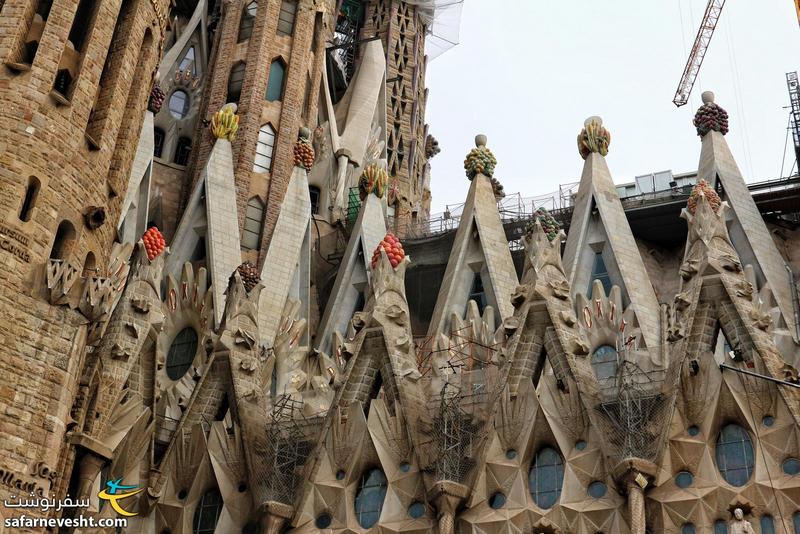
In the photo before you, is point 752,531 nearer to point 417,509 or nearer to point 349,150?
point 417,509

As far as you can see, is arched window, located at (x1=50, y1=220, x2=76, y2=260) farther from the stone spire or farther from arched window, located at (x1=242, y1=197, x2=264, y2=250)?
the stone spire

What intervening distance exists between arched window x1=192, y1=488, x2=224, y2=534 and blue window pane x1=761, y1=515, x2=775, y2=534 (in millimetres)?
9551

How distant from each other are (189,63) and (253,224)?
29.5 feet

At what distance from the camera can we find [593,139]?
101ft

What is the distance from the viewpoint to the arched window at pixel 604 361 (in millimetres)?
25594

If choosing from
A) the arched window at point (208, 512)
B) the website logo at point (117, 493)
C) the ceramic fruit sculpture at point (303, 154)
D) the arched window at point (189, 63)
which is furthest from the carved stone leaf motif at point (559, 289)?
the arched window at point (189, 63)

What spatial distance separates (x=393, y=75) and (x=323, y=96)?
26.8 ft

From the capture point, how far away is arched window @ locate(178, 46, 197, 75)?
121 feet

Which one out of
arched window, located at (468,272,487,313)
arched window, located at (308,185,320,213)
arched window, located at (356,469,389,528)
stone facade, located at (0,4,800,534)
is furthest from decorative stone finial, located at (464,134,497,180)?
arched window, located at (356,469,389,528)

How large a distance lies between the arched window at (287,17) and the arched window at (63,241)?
14.6 m

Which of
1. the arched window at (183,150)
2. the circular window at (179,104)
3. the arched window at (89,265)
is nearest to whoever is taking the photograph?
the arched window at (89,265)

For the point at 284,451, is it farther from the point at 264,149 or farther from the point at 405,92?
the point at 405,92

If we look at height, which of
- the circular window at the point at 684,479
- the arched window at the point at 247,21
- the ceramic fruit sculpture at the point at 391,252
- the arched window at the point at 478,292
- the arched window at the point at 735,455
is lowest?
the circular window at the point at 684,479

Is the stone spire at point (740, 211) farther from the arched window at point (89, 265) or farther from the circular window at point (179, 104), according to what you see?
the circular window at point (179, 104)
